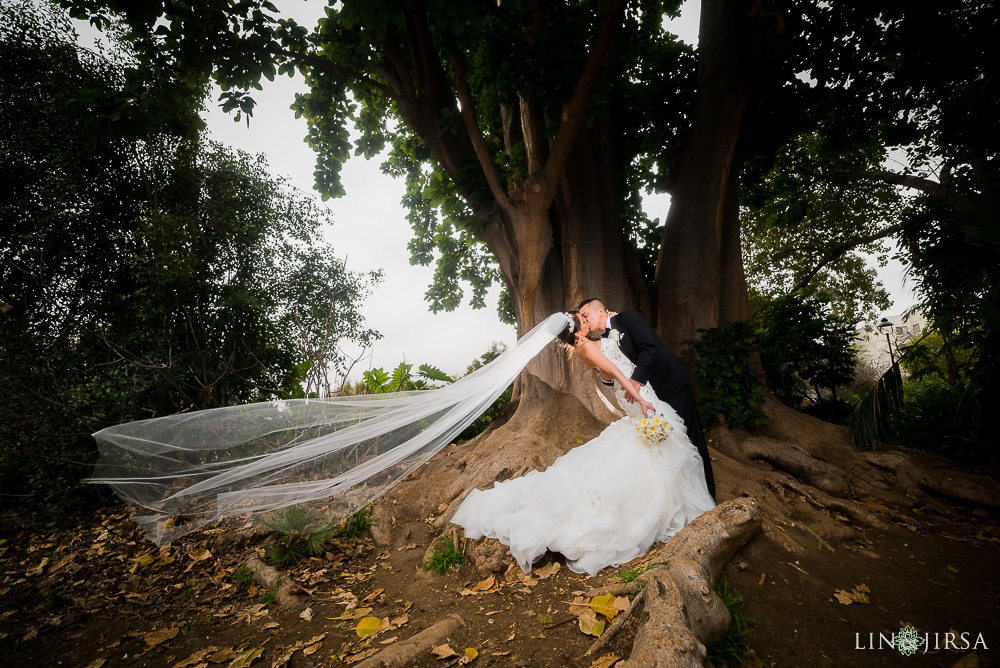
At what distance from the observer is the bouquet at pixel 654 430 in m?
3.69

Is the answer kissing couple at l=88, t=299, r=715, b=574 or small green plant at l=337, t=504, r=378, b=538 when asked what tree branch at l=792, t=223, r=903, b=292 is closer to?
kissing couple at l=88, t=299, r=715, b=574

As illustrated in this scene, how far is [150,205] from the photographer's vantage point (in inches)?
302

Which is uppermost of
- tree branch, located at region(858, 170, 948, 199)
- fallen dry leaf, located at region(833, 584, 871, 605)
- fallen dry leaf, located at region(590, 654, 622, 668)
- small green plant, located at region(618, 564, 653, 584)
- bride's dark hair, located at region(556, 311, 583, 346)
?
tree branch, located at region(858, 170, 948, 199)

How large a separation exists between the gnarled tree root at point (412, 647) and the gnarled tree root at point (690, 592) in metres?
1.25

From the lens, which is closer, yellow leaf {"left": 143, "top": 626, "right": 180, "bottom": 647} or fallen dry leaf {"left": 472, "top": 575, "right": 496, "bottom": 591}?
yellow leaf {"left": 143, "top": 626, "right": 180, "bottom": 647}

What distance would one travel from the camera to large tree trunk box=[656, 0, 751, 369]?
Answer: 6.52 meters

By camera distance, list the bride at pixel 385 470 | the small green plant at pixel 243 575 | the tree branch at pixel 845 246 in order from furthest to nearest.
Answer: the tree branch at pixel 845 246
the small green plant at pixel 243 575
the bride at pixel 385 470

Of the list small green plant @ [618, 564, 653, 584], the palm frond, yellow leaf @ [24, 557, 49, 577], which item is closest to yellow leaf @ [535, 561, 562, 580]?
small green plant @ [618, 564, 653, 584]

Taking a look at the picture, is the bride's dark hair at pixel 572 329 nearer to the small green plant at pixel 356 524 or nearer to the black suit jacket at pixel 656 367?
the black suit jacket at pixel 656 367

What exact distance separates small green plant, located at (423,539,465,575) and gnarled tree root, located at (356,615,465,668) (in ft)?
2.45

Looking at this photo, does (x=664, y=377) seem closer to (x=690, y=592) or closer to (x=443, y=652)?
(x=690, y=592)

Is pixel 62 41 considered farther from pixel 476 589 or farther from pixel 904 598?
pixel 904 598

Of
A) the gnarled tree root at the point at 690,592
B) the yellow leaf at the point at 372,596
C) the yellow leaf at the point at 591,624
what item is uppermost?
the gnarled tree root at the point at 690,592

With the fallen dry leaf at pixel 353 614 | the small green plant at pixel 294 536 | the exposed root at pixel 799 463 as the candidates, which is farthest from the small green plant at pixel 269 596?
the exposed root at pixel 799 463
